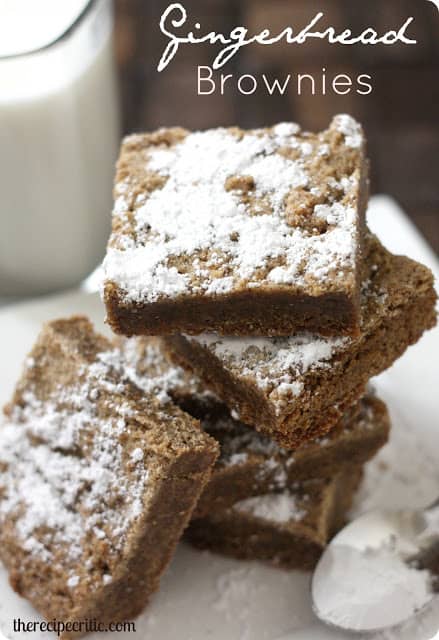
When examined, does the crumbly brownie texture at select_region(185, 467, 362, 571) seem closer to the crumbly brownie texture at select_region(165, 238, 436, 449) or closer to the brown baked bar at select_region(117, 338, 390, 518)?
the brown baked bar at select_region(117, 338, 390, 518)

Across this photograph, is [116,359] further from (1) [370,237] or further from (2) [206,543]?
Result: (1) [370,237]

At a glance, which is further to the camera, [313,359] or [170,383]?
[170,383]

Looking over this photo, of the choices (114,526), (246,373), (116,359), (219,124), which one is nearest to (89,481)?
(114,526)

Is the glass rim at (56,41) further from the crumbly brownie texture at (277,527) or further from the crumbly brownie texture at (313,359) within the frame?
the crumbly brownie texture at (277,527)

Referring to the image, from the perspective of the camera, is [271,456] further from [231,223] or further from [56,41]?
[56,41]

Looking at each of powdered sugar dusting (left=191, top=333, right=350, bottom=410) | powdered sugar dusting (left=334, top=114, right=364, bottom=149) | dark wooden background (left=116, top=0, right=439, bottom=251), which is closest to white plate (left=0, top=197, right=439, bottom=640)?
powdered sugar dusting (left=191, top=333, right=350, bottom=410)

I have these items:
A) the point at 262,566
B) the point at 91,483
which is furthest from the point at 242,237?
the point at 262,566
